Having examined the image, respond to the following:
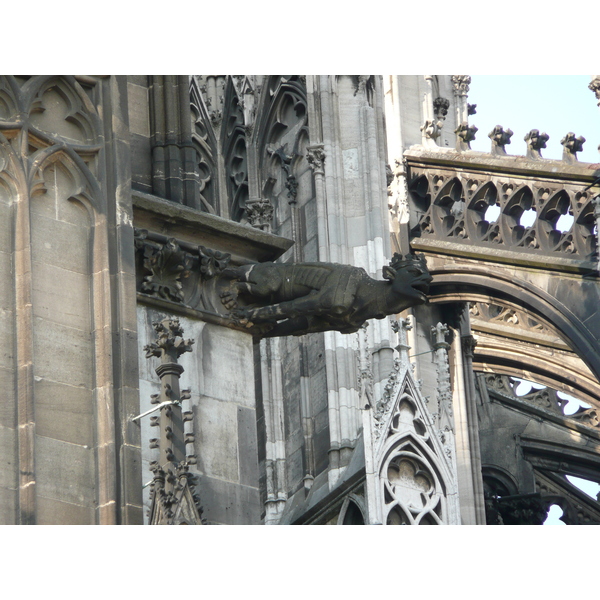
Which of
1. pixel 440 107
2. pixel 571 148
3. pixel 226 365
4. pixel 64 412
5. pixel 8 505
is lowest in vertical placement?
pixel 8 505

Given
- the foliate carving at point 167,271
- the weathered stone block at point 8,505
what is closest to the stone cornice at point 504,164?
the foliate carving at point 167,271

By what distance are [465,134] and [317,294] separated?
13.1 meters

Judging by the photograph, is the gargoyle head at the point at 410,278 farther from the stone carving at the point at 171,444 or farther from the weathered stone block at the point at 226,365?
the stone carving at the point at 171,444

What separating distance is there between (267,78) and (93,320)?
45.1ft

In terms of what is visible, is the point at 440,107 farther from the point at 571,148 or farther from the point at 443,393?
the point at 443,393

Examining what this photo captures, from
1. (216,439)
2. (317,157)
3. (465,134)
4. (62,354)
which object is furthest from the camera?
(465,134)

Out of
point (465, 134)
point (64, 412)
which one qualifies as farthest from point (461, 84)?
point (64, 412)

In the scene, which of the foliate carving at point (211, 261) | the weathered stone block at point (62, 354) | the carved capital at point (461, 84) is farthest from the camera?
the carved capital at point (461, 84)

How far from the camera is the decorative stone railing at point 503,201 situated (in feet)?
82.8

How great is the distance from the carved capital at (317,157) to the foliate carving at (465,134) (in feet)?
9.20

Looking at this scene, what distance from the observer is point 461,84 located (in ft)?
107

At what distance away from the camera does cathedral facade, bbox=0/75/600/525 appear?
37.9 ft

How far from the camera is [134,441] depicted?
37.6 feet

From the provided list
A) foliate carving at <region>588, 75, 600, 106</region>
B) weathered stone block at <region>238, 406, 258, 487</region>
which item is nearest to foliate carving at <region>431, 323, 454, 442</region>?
foliate carving at <region>588, 75, 600, 106</region>
